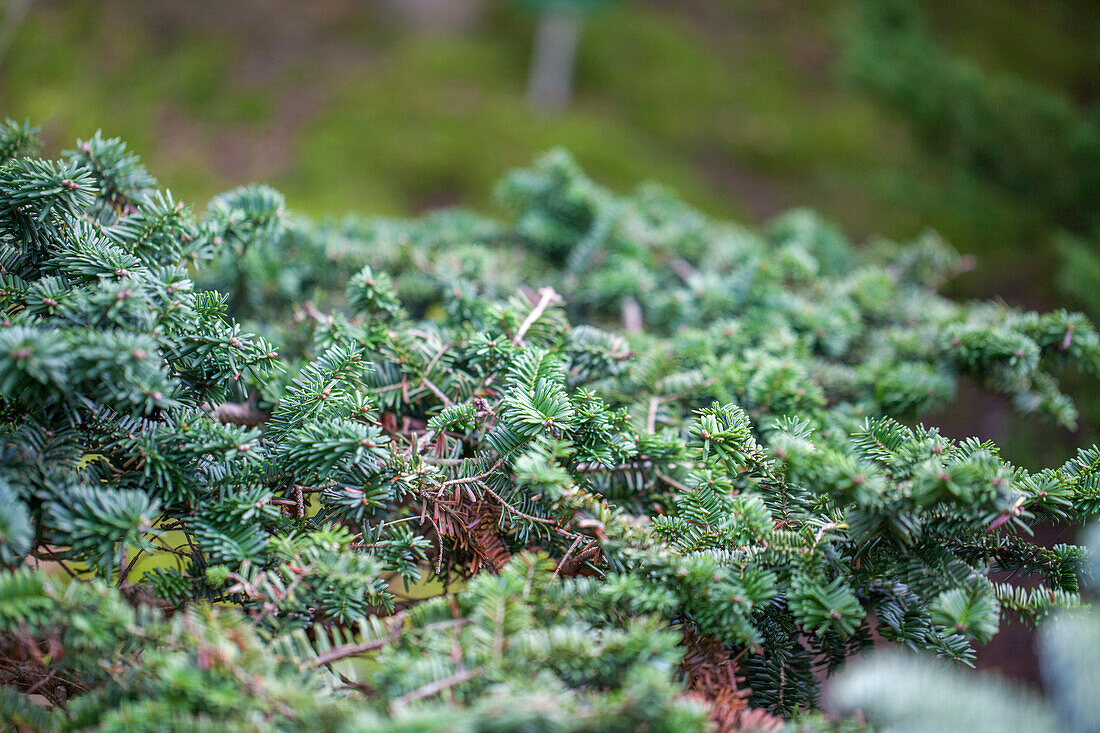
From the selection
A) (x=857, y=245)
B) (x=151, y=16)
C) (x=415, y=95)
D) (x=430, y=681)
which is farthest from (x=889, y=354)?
(x=151, y=16)

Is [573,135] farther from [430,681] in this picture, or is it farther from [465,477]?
[430,681]

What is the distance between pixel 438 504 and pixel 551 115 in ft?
10.9

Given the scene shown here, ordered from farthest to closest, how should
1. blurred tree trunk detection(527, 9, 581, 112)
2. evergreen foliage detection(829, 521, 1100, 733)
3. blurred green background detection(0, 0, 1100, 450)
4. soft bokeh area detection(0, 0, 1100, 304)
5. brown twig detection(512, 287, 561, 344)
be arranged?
1. blurred tree trunk detection(527, 9, 581, 112)
2. soft bokeh area detection(0, 0, 1100, 304)
3. blurred green background detection(0, 0, 1100, 450)
4. brown twig detection(512, 287, 561, 344)
5. evergreen foliage detection(829, 521, 1100, 733)

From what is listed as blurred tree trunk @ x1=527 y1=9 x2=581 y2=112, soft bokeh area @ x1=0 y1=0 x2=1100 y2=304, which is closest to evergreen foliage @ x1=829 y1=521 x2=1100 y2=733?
soft bokeh area @ x1=0 y1=0 x2=1100 y2=304

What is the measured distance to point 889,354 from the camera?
1.07m

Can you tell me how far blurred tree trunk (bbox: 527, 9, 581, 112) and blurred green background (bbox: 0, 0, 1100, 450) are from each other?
0.32 ft

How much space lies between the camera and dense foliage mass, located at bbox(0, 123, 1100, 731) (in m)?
0.49

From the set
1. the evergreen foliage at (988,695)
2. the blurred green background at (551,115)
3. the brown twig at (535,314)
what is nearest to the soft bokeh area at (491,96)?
the blurred green background at (551,115)

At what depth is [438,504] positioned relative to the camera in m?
0.68

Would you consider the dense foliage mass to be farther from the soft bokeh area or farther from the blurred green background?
the soft bokeh area

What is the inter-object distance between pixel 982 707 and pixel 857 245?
273 cm

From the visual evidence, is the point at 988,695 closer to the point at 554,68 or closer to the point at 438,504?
the point at 438,504

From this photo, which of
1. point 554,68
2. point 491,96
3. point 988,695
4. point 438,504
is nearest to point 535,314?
point 438,504

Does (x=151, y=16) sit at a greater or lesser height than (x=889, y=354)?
greater
